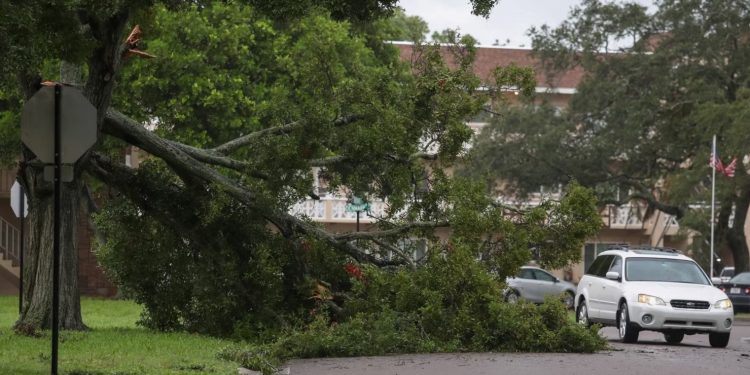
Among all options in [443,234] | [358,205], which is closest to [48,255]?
[358,205]

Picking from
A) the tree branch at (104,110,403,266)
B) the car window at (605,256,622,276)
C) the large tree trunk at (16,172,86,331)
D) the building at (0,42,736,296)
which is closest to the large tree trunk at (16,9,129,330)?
the large tree trunk at (16,172,86,331)

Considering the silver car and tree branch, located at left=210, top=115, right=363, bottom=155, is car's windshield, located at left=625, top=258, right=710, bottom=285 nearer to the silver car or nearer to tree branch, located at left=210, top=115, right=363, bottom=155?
tree branch, located at left=210, top=115, right=363, bottom=155

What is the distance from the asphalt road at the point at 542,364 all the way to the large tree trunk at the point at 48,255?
445 cm

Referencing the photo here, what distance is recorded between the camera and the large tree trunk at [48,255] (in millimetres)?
20922

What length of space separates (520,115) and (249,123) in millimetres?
11494

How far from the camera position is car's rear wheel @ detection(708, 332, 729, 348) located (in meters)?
24.0

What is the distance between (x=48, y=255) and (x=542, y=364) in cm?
757

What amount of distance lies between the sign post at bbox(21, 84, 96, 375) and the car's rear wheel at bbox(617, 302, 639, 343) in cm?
1264

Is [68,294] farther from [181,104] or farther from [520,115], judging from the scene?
[520,115]

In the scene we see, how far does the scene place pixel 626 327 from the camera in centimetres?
2425

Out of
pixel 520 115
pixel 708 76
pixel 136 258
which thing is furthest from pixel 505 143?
pixel 136 258

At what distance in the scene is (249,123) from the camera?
43625mm

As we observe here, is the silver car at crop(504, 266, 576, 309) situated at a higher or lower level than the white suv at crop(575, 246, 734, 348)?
lower

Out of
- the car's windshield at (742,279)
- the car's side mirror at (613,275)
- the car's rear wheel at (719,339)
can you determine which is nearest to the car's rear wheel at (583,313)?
the car's side mirror at (613,275)
